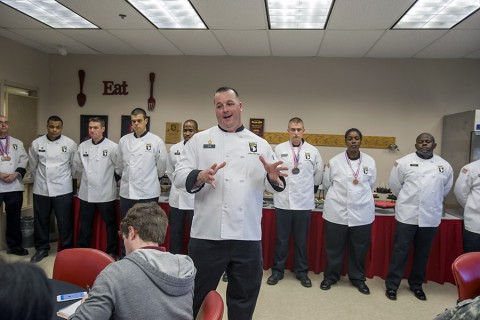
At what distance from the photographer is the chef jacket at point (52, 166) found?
3.75 meters

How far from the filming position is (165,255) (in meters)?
1.24

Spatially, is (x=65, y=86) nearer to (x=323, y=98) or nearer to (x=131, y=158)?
(x=131, y=158)

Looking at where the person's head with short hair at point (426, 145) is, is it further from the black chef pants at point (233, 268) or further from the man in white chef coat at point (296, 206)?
the black chef pants at point (233, 268)

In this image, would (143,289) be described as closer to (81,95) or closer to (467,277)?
(467,277)

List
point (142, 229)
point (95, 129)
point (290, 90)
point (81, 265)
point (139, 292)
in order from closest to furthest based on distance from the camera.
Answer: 1. point (139, 292)
2. point (142, 229)
3. point (81, 265)
4. point (95, 129)
5. point (290, 90)

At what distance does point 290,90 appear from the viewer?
4824 millimetres

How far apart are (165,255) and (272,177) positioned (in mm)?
757

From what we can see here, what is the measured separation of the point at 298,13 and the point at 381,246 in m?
2.49

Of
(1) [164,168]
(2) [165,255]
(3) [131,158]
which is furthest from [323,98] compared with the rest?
(2) [165,255]

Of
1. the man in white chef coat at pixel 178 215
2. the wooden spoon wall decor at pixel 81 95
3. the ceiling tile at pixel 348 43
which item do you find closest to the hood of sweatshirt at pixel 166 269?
the man in white chef coat at pixel 178 215

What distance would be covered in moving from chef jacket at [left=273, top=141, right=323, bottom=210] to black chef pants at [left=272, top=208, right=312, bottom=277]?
8cm

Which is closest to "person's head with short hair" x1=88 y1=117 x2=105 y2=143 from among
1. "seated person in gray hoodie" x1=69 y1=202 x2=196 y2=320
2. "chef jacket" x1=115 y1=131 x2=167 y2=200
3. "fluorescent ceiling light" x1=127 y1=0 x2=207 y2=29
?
"chef jacket" x1=115 y1=131 x2=167 y2=200

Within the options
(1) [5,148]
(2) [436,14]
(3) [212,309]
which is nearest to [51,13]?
Result: (1) [5,148]

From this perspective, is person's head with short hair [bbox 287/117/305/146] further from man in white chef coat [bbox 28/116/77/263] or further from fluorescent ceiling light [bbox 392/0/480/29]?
man in white chef coat [bbox 28/116/77/263]
